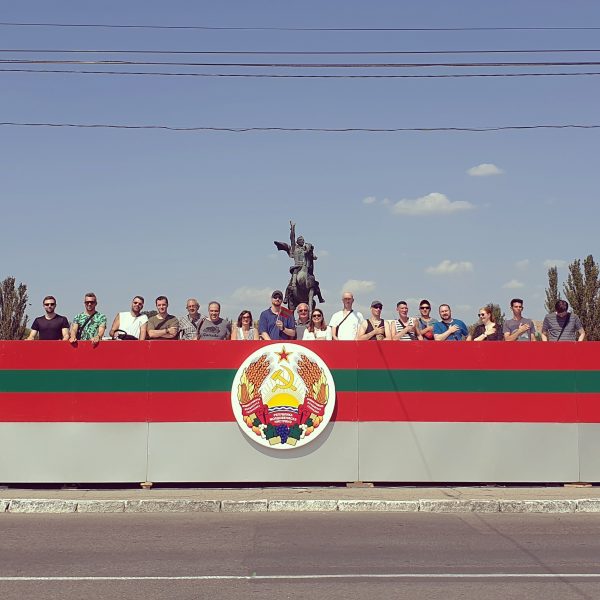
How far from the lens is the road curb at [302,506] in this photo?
10305mm

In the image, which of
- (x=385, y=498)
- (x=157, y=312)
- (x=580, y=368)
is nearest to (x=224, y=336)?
(x=157, y=312)

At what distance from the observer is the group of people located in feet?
39.3

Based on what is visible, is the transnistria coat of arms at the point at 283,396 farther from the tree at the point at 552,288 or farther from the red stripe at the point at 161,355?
the tree at the point at 552,288

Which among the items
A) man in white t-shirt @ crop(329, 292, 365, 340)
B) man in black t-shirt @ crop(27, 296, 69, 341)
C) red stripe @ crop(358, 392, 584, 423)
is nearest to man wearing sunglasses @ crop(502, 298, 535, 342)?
red stripe @ crop(358, 392, 584, 423)

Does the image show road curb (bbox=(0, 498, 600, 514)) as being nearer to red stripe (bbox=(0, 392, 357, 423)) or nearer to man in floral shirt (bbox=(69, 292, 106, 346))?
red stripe (bbox=(0, 392, 357, 423))

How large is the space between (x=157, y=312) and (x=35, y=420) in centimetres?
203

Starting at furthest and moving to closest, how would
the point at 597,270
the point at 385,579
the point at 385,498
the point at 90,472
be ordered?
the point at 597,270 → the point at 90,472 → the point at 385,498 → the point at 385,579

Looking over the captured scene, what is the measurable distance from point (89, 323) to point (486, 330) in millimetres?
5090

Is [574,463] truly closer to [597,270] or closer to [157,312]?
[157,312]

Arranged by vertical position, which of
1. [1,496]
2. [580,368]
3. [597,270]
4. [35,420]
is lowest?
[1,496]

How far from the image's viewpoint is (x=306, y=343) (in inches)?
463

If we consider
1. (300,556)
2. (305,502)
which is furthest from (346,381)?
(300,556)

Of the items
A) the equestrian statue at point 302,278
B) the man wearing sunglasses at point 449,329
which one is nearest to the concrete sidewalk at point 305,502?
the man wearing sunglasses at point 449,329

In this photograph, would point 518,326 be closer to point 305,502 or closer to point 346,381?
point 346,381
